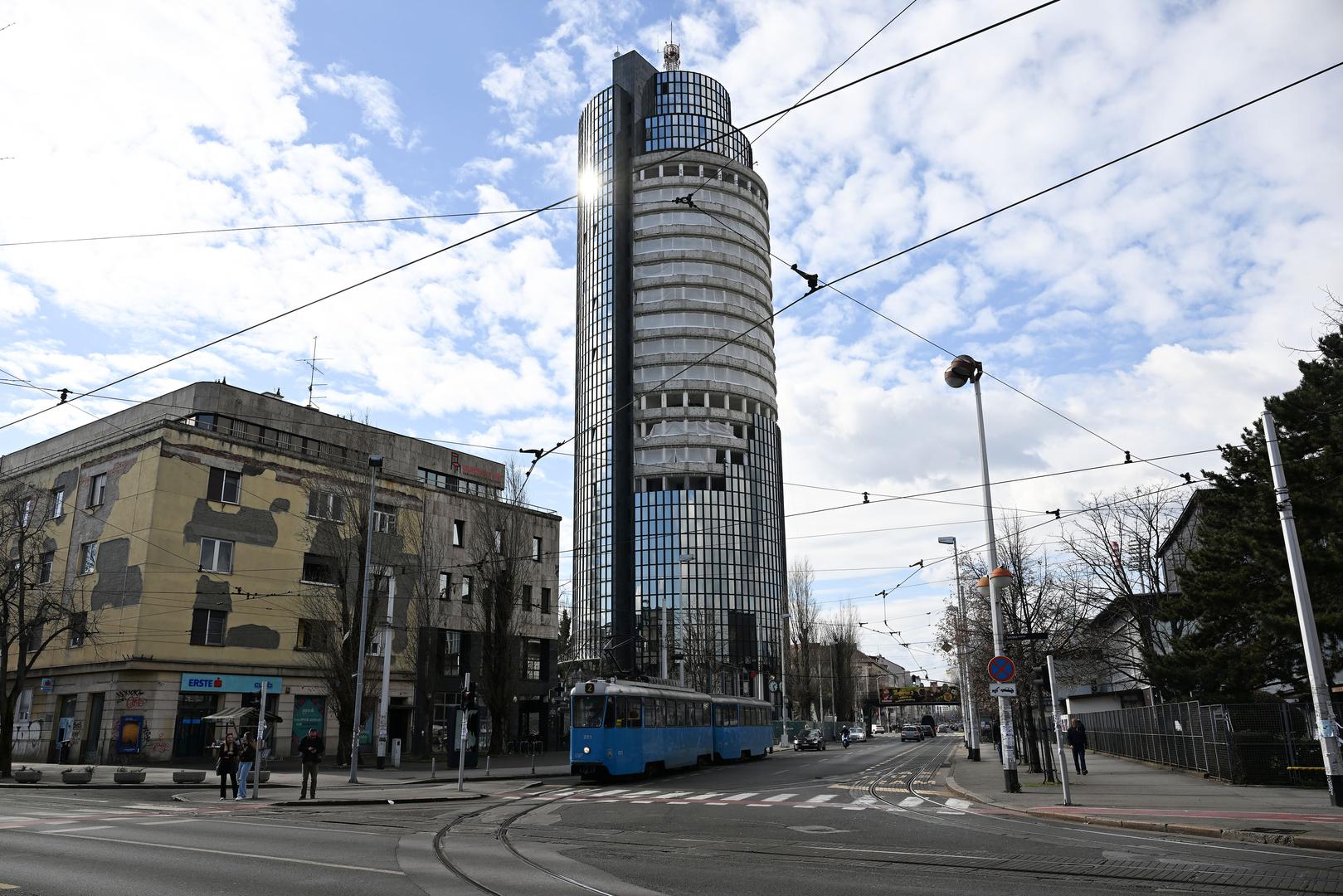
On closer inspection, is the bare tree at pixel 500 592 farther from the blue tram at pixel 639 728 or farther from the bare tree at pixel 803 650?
the bare tree at pixel 803 650

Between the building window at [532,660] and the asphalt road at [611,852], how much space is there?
31.6 meters

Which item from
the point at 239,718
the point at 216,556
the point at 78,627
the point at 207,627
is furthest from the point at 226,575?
the point at 239,718

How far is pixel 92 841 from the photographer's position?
13102 mm

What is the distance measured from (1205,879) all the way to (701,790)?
16.9 metres

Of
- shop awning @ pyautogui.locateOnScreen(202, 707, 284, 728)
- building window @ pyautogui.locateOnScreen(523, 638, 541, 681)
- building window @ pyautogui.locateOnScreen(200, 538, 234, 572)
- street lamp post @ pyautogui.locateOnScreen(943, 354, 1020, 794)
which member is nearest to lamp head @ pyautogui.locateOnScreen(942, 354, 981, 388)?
street lamp post @ pyautogui.locateOnScreen(943, 354, 1020, 794)

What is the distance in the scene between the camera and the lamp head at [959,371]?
883 inches

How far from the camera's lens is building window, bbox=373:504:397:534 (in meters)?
45.6

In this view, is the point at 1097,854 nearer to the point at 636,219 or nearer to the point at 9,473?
the point at 9,473

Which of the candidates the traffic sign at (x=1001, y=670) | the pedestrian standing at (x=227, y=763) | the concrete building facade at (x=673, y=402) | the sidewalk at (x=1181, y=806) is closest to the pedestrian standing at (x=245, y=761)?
the pedestrian standing at (x=227, y=763)

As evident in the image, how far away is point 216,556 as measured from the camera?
Result: 3897cm

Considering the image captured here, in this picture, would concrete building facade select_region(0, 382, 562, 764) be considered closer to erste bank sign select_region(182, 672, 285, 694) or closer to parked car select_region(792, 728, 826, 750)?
erste bank sign select_region(182, 672, 285, 694)

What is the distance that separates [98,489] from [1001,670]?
37.9m

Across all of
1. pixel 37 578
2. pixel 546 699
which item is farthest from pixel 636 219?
pixel 37 578

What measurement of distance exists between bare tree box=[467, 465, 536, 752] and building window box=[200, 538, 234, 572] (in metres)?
10.7
